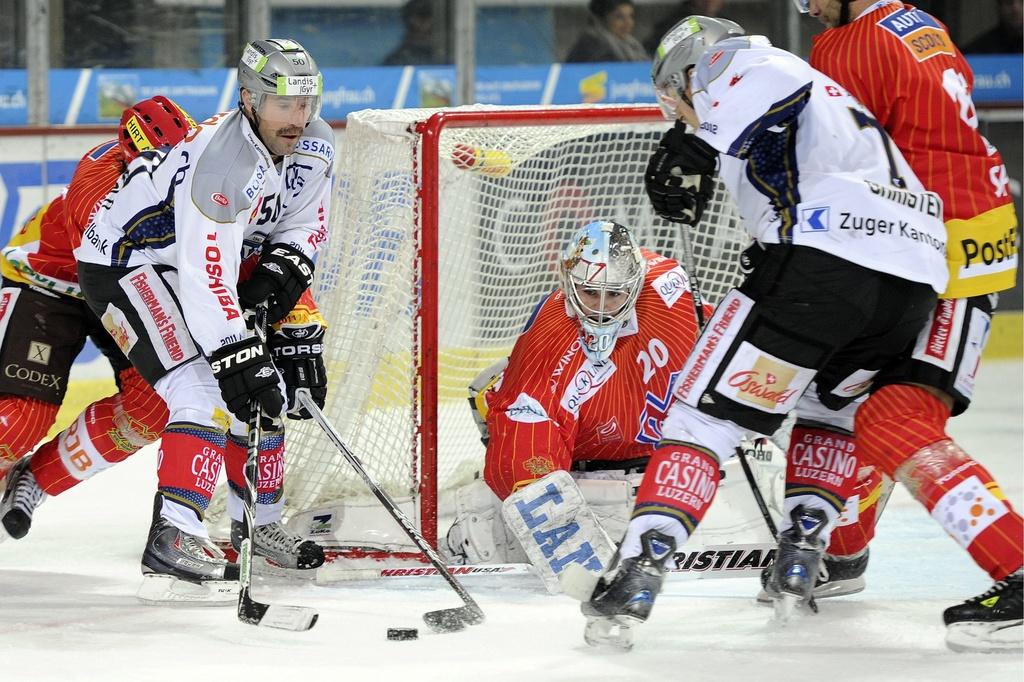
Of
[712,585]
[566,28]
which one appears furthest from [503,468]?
[566,28]

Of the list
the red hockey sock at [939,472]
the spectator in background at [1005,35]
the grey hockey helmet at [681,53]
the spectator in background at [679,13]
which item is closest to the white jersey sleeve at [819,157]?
the grey hockey helmet at [681,53]

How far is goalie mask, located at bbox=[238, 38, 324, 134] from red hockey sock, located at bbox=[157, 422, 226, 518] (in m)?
0.65

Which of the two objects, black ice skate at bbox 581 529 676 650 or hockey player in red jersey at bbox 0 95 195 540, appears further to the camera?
hockey player in red jersey at bbox 0 95 195 540

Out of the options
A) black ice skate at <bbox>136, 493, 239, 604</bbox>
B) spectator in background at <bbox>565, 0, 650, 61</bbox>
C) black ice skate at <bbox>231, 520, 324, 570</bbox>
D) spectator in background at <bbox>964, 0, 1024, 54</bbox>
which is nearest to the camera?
black ice skate at <bbox>136, 493, 239, 604</bbox>

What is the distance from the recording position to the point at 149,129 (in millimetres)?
3582

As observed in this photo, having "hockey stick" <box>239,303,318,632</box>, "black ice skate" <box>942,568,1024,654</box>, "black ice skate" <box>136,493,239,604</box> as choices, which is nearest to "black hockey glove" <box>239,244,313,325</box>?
"hockey stick" <box>239,303,318,632</box>

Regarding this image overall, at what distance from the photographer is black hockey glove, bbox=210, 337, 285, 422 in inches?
120

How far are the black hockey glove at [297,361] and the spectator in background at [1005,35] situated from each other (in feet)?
15.0

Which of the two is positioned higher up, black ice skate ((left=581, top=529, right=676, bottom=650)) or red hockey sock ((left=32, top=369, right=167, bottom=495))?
black ice skate ((left=581, top=529, right=676, bottom=650))

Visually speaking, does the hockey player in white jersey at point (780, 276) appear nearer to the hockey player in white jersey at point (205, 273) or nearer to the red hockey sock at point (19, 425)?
the hockey player in white jersey at point (205, 273)

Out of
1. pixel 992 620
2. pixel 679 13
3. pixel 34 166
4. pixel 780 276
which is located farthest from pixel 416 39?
pixel 992 620

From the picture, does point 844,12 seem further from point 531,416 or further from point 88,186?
point 88,186

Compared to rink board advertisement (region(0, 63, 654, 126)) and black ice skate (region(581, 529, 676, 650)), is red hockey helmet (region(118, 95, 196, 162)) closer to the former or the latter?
black ice skate (region(581, 529, 676, 650))

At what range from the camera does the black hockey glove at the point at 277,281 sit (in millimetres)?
3311
